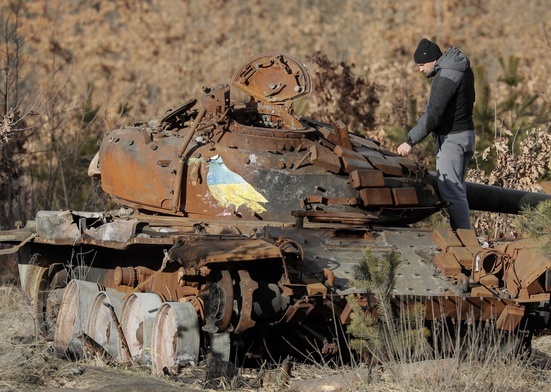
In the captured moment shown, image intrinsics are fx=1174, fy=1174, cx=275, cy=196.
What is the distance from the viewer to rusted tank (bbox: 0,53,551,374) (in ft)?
28.0

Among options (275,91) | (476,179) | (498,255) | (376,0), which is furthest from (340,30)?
(498,255)

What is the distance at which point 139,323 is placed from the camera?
30.9 feet

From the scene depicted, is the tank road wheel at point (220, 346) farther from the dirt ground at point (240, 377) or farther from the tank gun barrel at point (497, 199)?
the tank gun barrel at point (497, 199)

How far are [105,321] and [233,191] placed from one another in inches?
60.3

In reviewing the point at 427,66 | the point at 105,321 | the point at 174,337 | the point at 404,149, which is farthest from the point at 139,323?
the point at 427,66

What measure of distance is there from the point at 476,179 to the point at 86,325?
5.60 m

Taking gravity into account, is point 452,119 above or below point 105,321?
above

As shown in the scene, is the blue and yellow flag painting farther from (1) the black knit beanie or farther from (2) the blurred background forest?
(2) the blurred background forest

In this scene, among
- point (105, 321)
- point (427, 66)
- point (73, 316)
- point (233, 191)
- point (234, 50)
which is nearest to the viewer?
point (105, 321)

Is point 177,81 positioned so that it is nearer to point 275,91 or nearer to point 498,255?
point 275,91

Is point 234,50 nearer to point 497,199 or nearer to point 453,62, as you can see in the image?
point 497,199

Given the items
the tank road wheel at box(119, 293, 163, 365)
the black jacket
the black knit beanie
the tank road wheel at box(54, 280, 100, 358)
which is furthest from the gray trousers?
the tank road wheel at box(54, 280, 100, 358)

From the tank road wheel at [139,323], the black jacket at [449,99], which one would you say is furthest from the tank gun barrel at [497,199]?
the tank road wheel at [139,323]

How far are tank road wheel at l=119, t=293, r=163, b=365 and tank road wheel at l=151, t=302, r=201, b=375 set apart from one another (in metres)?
0.21
